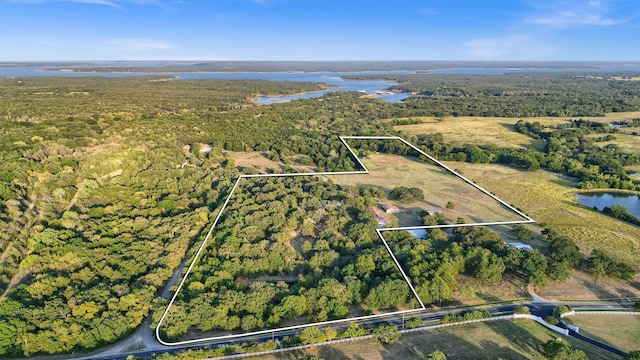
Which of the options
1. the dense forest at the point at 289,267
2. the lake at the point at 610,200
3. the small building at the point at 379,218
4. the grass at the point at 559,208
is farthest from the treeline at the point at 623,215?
the dense forest at the point at 289,267

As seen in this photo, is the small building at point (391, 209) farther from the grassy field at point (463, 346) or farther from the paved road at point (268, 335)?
the grassy field at point (463, 346)

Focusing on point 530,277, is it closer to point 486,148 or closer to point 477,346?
point 477,346

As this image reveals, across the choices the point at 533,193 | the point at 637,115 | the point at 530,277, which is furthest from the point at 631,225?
the point at 637,115

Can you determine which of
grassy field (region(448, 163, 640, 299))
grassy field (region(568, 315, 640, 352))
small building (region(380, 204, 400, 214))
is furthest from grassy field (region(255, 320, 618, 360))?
small building (region(380, 204, 400, 214))

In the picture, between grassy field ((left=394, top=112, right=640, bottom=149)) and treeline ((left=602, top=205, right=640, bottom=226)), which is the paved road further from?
grassy field ((left=394, top=112, right=640, bottom=149))

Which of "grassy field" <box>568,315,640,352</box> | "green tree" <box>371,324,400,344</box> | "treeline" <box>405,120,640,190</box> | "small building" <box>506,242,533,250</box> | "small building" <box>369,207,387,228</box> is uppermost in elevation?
"treeline" <box>405,120,640,190</box>
